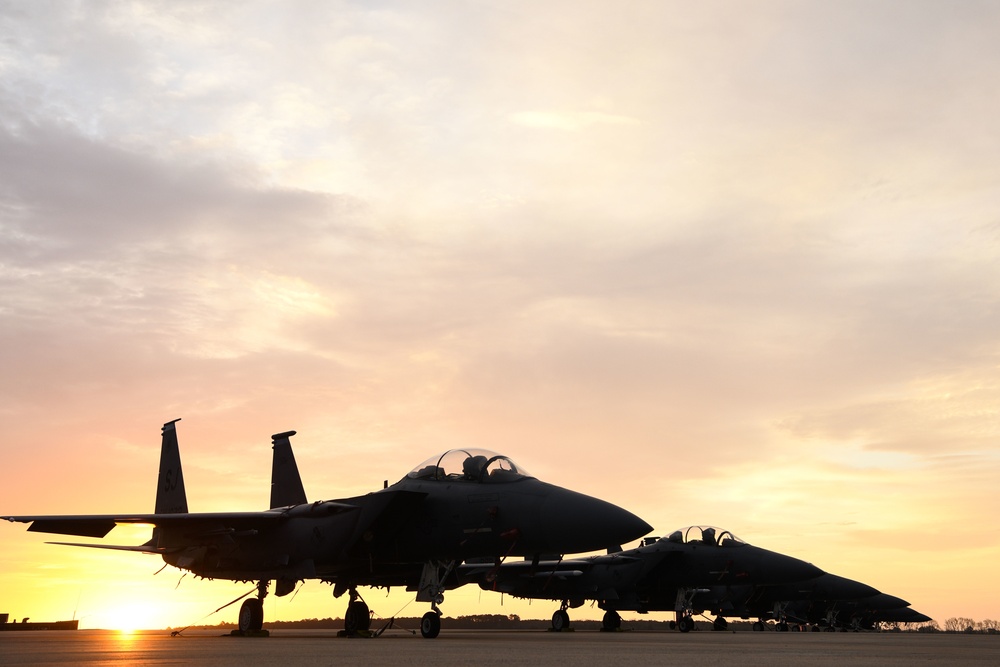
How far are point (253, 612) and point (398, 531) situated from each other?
3.87 metres

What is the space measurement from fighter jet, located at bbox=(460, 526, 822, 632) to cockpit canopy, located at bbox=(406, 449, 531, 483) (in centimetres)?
A: 1042

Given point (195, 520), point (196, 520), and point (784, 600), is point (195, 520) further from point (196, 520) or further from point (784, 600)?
point (784, 600)

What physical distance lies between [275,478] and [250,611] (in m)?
5.76

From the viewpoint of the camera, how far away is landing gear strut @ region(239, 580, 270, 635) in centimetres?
1780

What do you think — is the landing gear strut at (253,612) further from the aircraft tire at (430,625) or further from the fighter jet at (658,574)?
the fighter jet at (658,574)

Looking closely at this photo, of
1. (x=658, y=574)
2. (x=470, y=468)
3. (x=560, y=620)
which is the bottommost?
(x=560, y=620)

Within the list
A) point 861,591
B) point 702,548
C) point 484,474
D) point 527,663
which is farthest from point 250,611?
point 861,591

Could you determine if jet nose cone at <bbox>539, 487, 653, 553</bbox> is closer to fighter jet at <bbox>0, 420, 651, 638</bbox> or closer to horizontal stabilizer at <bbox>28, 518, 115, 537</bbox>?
fighter jet at <bbox>0, 420, 651, 638</bbox>

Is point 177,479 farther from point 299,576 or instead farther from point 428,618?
point 428,618

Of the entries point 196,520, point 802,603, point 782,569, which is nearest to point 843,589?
point 802,603

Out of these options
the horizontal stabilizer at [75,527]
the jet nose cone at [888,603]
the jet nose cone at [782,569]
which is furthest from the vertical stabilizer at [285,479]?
the jet nose cone at [888,603]

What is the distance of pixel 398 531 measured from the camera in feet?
53.2

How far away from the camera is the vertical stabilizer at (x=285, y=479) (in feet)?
75.9

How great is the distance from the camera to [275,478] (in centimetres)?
2336
